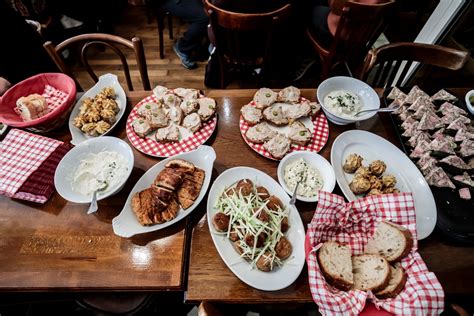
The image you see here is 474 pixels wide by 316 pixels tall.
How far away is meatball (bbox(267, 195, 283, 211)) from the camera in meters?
1.40

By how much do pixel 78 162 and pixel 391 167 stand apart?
180 cm

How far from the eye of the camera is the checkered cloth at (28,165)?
1383 mm

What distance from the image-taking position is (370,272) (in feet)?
4.05

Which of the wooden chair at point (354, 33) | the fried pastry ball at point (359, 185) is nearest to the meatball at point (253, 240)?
the fried pastry ball at point (359, 185)

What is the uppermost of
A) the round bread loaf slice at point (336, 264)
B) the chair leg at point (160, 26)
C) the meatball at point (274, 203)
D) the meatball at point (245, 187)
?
the meatball at point (245, 187)

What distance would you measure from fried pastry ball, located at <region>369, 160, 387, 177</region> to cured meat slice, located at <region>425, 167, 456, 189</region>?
24 centimetres

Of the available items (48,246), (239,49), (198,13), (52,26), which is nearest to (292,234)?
(48,246)

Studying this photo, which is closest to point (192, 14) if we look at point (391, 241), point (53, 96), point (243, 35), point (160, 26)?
point (160, 26)

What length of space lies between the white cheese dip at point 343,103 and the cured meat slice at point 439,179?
0.57m

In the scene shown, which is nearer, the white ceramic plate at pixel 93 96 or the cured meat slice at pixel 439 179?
the cured meat slice at pixel 439 179

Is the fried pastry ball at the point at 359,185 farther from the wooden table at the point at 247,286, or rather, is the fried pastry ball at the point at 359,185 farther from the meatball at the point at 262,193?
the meatball at the point at 262,193

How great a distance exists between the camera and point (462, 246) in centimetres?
137

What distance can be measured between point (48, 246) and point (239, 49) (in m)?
2.04

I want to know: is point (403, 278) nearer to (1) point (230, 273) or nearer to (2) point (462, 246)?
(2) point (462, 246)
